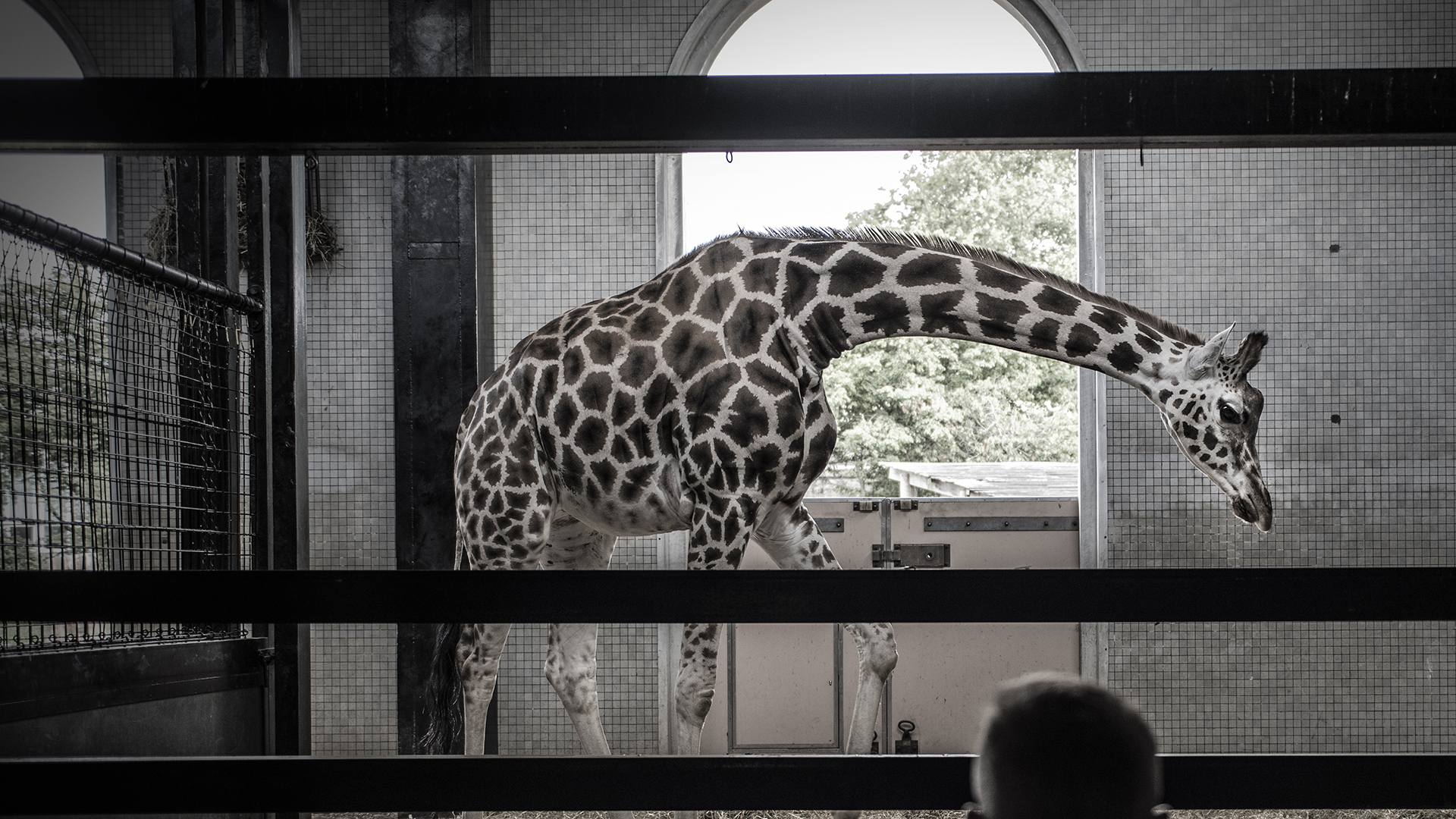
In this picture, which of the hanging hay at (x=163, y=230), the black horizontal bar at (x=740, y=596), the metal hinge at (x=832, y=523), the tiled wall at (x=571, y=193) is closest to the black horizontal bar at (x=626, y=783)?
the black horizontal bar at (x=740, y=596)

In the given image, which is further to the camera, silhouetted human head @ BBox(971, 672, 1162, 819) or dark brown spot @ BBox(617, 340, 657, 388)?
dark brown spot @ BBox(617, 340, 657, 388)

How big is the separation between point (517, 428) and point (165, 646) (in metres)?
1.00

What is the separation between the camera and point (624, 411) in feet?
8.41

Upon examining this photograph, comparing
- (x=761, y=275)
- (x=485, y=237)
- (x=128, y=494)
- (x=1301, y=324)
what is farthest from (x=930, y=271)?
(x=1301, y=324)

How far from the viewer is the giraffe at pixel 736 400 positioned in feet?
7.64

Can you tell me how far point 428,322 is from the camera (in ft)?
10.4

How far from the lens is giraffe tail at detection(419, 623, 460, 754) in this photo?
3.09m

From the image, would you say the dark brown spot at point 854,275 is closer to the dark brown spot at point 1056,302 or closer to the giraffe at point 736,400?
the giraffe at point 736,400

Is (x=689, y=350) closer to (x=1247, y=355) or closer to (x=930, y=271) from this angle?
(x=930, y=271)

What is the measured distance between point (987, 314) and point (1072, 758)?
5.44 feet

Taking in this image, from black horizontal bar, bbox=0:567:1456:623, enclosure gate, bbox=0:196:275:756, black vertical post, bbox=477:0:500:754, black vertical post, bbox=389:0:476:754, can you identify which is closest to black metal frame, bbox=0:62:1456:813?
black horizontal bar, bbox=0:567:1456:623

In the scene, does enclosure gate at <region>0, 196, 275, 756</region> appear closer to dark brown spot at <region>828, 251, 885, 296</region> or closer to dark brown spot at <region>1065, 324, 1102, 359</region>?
dark brown spot at <region>828, 251, 885, 296</region>

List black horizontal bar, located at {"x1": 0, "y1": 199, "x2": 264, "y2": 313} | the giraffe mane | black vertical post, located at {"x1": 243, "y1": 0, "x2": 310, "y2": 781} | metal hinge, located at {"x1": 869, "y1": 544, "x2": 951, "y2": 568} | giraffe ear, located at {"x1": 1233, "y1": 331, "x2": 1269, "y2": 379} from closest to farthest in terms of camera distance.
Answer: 1. black horizontal bar, located at {"x1": 0, "y1": 199, "x2": 264, "y2": 313}
2. giraffe ear, located at {"x1": 1233, "y1": 331, "x2": 1269, "y2": 379}
3. the giraffe mane
4. black vertical post, located at {"x1": 243, "y1": 0, "x2": 310, "y2": 781}
5. metal hinge, located at {"x1": 869, "y1": 544, "x2": 951, "y2": 568}

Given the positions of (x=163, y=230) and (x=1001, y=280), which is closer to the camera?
(x=1001, y=280)
